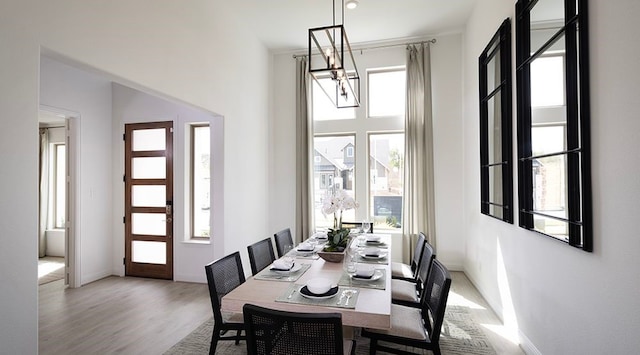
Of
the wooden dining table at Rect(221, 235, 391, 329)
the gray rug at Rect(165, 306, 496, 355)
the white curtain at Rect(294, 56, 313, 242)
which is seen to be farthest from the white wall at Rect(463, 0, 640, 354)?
the white curtain at Rect(294, 56, 313, 242)

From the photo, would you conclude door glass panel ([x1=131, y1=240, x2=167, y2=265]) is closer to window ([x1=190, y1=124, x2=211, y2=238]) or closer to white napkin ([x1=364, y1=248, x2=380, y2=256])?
window ([x1=190, y1=124, x2=211, y2=238])

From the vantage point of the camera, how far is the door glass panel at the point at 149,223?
4574 millimetres

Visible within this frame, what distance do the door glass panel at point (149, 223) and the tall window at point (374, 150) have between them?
2.40 m

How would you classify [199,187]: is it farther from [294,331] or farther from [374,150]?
[294,331]

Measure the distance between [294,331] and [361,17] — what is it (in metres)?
4.20

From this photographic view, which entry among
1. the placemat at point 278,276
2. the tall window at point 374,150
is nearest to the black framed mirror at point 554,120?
the placemat at point 278,276

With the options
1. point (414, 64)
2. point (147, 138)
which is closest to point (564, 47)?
point (414, 64)

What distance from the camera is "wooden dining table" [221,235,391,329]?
5.21 ft

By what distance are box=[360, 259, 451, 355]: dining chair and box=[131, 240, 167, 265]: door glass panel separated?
364 centimetres

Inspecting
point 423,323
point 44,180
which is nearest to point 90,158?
point 44,180

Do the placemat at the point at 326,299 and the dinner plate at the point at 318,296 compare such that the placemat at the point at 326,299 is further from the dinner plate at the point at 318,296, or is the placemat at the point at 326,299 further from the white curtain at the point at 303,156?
the white curtain at the point at 303,156

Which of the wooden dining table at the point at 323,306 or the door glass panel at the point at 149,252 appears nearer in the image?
the wooden dining table at the point at 323,306

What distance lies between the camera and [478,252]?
3.98 metres

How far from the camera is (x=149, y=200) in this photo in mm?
4641
